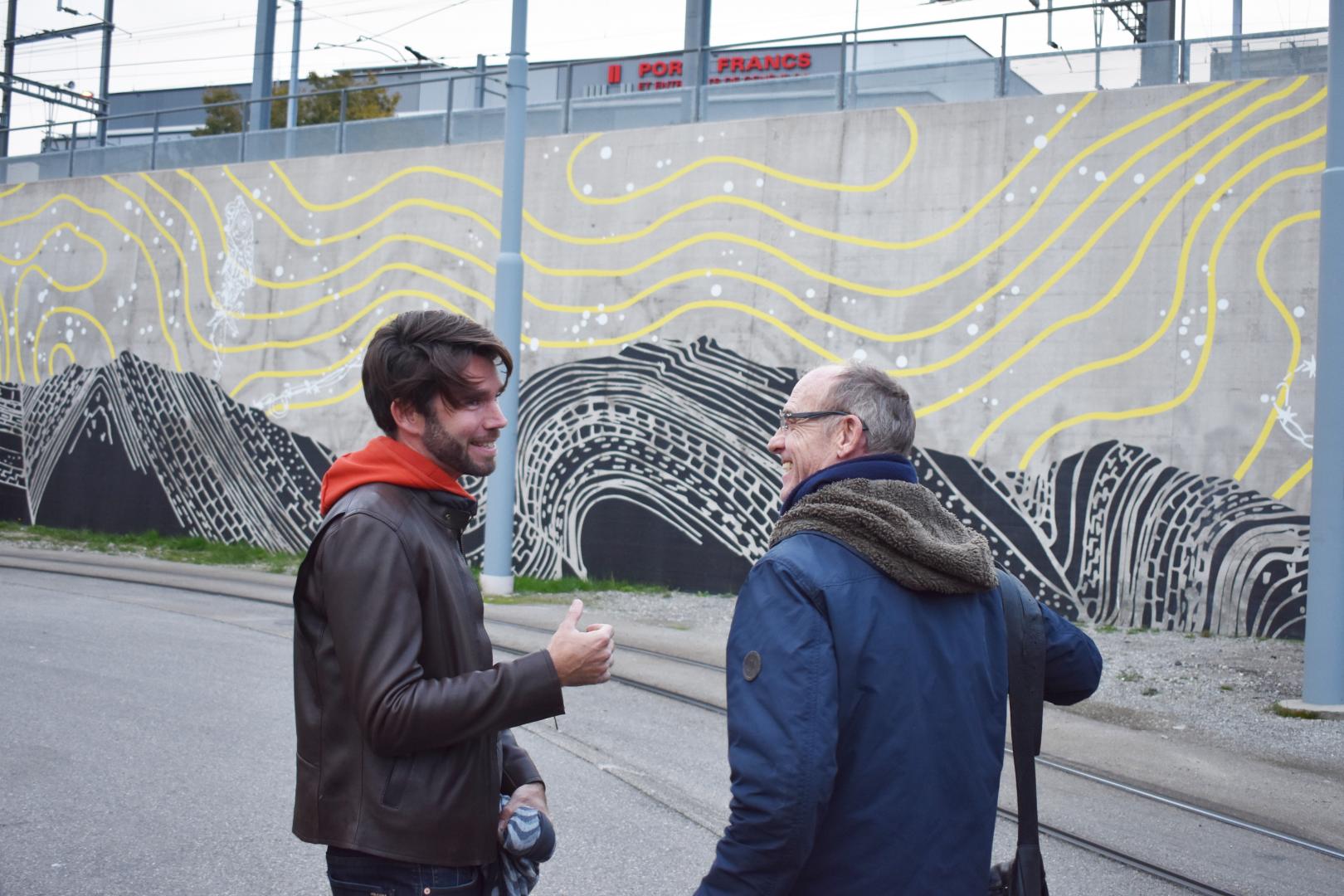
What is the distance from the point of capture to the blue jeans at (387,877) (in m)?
2.30

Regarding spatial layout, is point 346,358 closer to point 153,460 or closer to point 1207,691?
point 153,460

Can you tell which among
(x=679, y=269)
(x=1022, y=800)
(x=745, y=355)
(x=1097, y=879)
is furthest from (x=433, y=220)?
(x=1022, y=800)

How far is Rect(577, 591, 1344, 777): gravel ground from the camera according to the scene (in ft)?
26.0

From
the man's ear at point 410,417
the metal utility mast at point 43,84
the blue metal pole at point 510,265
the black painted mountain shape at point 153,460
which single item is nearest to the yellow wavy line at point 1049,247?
the blue metal pole at point 510,265

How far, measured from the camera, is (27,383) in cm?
2103

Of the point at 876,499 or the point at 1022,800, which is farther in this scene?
the point at 1022,800

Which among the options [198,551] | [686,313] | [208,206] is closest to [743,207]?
[686,313]

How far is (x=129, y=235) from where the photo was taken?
20078 millimetres

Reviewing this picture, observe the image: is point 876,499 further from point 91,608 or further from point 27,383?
point 27,383

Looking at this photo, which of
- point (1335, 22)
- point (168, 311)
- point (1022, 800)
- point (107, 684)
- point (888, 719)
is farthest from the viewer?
point (168, 311)

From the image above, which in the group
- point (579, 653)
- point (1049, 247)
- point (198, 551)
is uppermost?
point (1049, 247)

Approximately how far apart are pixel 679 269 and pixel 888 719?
13.1 metres

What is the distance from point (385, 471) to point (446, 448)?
0.14m

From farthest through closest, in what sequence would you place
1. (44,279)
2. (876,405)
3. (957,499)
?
(44,279) < (957,499) < (876,405)
